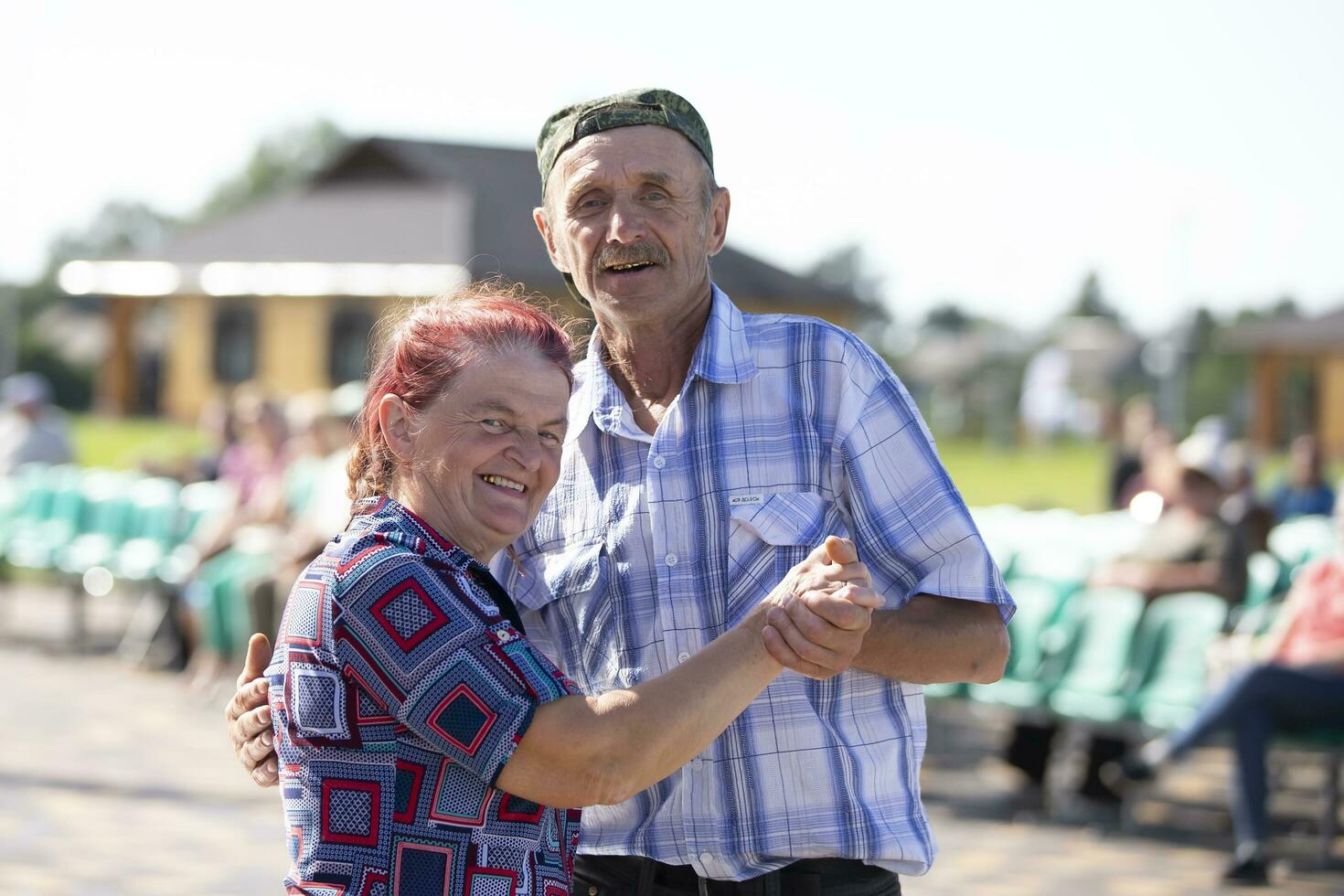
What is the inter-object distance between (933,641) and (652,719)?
0.54 meters

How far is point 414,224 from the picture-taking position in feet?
123

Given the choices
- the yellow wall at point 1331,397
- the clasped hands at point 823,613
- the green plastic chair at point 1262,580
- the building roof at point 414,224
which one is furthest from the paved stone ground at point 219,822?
the yellow wall at point 1331,397

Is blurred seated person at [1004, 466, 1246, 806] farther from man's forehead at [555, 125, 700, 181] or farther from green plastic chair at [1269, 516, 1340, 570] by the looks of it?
man's forehead at [555, 125, 700, 181]

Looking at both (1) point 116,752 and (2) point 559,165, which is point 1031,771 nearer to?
(1) point 116,752

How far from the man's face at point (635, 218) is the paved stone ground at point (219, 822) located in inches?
169

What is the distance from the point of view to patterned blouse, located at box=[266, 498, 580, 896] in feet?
6.36

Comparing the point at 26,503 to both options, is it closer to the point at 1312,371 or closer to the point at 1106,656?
the point at 1106,656

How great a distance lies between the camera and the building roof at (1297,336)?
42.6 meters

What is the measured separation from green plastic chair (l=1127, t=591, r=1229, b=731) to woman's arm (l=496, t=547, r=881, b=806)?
5.67 meters

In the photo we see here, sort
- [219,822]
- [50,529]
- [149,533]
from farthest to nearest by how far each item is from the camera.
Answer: [50,529] < [149,533] < [219,822]

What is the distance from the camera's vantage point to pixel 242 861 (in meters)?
6.69

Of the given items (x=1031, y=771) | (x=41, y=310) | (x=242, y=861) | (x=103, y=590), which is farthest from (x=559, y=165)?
(x=41, y=310)

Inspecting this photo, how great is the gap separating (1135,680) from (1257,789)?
1.09 metres

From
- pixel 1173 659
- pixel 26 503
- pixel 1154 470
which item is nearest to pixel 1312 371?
pixel 1154 470
